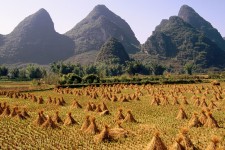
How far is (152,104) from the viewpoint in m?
51.9

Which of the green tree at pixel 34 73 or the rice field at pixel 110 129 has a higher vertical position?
the green tree at pixel 34 73

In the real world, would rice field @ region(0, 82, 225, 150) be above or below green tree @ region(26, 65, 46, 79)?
below

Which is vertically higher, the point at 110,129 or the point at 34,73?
the point at 34,73

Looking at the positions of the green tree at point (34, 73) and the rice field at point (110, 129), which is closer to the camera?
the rice field at point (110, 129)

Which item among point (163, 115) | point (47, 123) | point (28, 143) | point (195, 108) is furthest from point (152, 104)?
point (28, 143)

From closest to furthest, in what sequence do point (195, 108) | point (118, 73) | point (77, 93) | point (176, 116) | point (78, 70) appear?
point (176, 116) → point (195, 108) → point (77, 93) → point (78, 70) → point (118, 73)

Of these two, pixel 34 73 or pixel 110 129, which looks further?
pixel 34 73

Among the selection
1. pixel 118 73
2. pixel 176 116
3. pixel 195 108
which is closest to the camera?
pixel 176 116

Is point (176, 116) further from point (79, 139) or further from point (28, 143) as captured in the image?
point (28, 143)

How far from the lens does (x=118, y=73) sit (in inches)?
6816

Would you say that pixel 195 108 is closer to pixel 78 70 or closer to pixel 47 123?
pixel 47 123

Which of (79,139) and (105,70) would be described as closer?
(79,139)

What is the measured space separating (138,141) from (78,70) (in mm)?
125366

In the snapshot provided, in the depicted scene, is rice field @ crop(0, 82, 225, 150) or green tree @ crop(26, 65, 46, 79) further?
green tree @ crop(26, 65, 46, 79)
